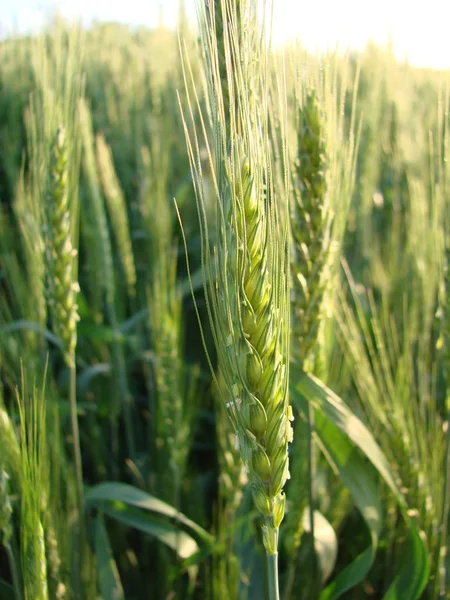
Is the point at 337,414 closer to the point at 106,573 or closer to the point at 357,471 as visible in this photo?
the point at 357,471

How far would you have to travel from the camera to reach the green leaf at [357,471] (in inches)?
46.3

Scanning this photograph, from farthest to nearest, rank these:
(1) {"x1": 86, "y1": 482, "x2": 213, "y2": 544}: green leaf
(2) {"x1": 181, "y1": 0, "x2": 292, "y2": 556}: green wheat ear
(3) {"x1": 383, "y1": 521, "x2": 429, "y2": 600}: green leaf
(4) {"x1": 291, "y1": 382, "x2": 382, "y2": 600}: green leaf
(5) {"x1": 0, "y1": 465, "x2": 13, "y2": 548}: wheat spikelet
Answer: (1) {"x1": 86, "y1": 482, "x2": 213, "y2": 544}: green leaf
(4) {"x1": 291, "y1": 382, "x2": 382, "y2": 600}: green leaf
(3) {"x1": 383, "y1": 521, "x2": 429, "y2": 600}: green leaf
(5) {"x1": 0, "y1": 465, "x2": 13, "y2": 548}: wheat spikelet
(2) {"x1": 181, "y1": 0, "x2": 292, "y2": 556}: green wheat ear

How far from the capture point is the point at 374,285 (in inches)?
97.6

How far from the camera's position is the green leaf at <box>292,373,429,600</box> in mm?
1175

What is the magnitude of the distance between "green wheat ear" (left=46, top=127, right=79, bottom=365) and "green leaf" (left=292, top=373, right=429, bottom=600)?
0.58m

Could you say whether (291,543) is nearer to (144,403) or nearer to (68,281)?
(68,281)

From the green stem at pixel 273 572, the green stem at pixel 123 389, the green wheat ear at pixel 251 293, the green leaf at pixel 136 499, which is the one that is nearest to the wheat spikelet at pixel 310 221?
the green wheat ear at pixel 251 293

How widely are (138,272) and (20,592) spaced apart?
2.13m

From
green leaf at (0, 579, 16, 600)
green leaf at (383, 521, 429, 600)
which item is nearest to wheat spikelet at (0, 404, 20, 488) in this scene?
green leaf at (0, 579, 16, 600)

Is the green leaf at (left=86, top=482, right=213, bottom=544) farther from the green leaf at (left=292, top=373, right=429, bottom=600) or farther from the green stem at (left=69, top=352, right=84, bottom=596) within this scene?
the green leaf at (left=292, top=373, right=429, bottom=600)

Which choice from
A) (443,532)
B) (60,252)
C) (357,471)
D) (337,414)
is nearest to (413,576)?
(443,532)

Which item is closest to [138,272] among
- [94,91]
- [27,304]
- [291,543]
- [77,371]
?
[77,371]

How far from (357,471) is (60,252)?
2.88ft

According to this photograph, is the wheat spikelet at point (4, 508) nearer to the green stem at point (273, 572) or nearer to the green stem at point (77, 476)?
the green stem at point (77, 476)
